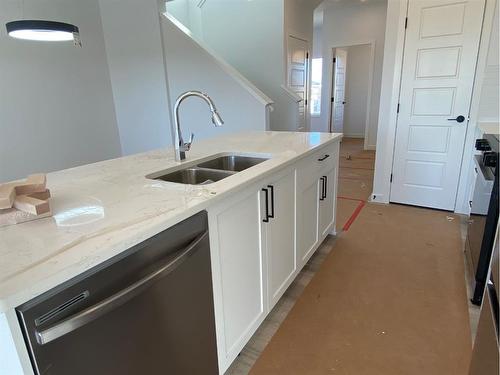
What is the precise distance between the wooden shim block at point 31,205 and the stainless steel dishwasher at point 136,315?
0.36 metres

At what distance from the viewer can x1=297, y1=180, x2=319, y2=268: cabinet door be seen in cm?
201

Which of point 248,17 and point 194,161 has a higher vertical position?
point 248,17

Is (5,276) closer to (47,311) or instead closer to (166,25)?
(47,311)

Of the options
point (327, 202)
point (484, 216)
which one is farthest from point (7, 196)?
point (484, 216)

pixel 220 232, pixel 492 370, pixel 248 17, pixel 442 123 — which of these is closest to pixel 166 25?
pixel 248 17

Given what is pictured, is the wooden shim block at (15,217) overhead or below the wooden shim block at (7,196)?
below

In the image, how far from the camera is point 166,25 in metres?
4.08

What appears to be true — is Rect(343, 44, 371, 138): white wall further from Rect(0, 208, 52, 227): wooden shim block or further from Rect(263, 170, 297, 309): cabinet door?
Rect(0, 208, 52, 227): wooden shim block

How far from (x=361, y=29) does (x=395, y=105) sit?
402 centimetres

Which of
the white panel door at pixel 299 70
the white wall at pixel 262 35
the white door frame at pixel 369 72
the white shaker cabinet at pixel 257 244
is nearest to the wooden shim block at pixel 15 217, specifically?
the white shaker cabinet at pixel 257 244

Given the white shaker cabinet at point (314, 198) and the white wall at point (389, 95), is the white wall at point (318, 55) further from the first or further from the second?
the white shaker cabinet at point (314, 198)

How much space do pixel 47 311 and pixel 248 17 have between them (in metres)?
5.46

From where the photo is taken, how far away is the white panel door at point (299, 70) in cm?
530

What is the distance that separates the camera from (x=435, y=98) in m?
3.13
